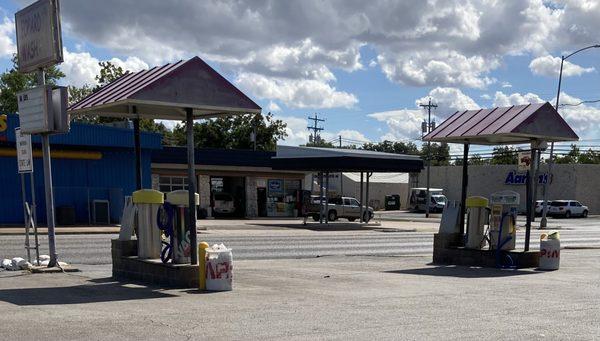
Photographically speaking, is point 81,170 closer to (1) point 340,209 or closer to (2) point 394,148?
(1) point 340,209

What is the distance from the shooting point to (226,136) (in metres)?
84.6

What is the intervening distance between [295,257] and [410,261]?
314cm

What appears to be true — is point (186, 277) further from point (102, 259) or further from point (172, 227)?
point (102, 259)

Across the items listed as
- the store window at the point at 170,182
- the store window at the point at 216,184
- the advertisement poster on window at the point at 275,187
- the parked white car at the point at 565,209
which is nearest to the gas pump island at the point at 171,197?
the store window at the point at 170,182

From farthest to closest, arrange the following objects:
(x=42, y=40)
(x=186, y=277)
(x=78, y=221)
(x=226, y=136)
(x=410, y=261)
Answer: (x=226, y=136)
(x=78, y=221)
(x=410, y=261)
(x=42, y=40)
(x=186, y=277)

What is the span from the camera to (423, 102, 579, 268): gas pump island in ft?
49.8

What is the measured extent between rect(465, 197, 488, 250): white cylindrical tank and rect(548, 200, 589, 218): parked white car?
48.1m

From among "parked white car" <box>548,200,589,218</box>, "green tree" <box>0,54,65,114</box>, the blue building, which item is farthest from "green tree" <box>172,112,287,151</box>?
the blue building

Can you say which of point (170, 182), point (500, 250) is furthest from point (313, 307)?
point (170, 182)

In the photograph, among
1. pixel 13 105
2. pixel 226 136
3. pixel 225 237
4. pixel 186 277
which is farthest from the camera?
pixel 226 136

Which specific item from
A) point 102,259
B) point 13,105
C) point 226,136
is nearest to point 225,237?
point 102,259

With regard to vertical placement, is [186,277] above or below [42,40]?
below

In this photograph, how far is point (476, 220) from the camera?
15.8m

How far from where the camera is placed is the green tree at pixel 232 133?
84.1 m
